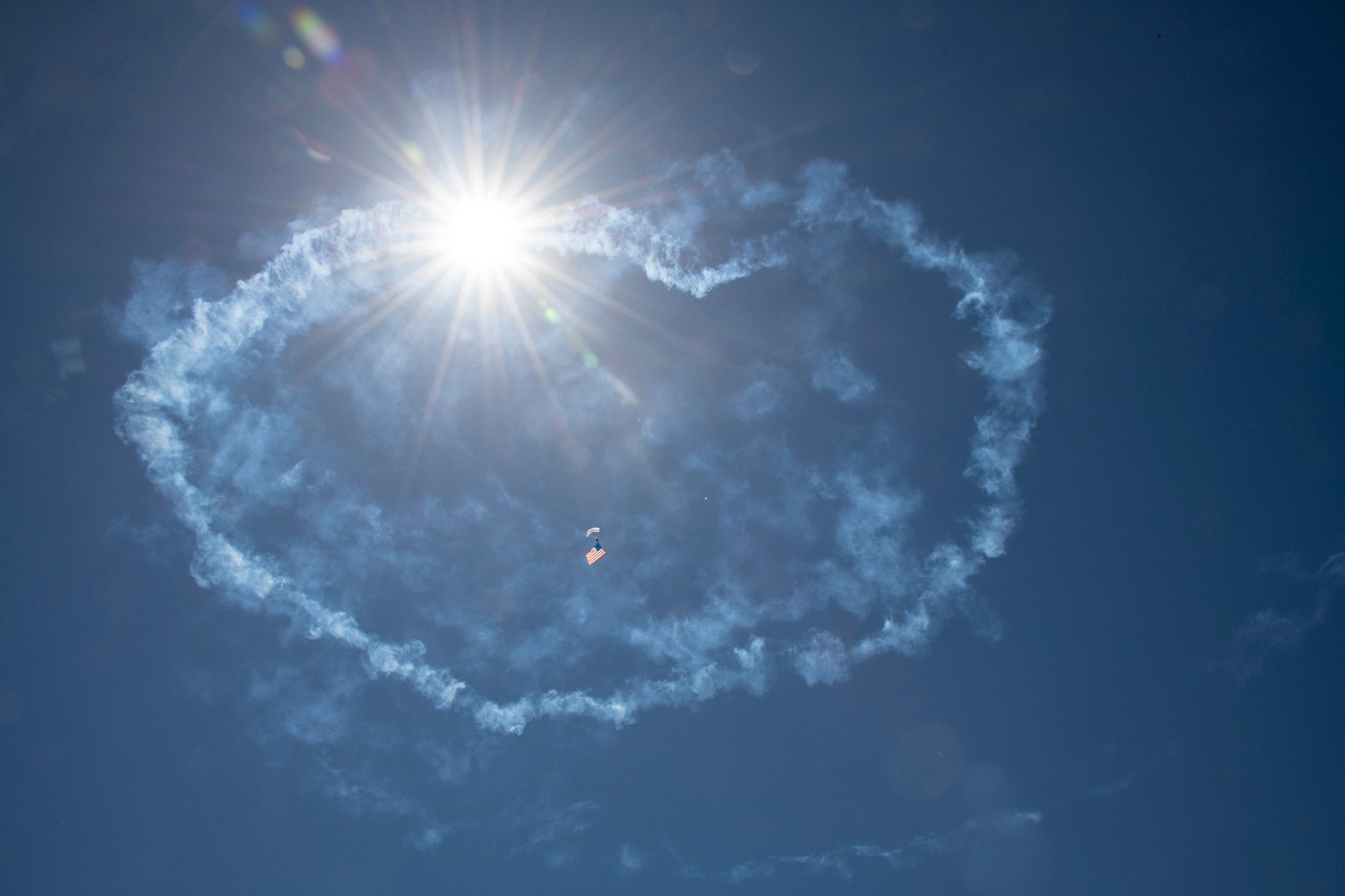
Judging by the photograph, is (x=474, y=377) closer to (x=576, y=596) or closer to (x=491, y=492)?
(x=491, y=492)

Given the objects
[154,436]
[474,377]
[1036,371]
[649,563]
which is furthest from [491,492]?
[1036,371]

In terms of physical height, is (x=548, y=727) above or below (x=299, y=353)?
below

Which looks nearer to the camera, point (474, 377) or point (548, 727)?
point (474, 377)

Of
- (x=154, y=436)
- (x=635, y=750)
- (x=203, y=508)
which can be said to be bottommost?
(x=635, y=750)

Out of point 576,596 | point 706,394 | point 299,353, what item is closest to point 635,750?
point 576,596

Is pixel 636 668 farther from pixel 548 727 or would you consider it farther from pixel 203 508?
pixel 203 508

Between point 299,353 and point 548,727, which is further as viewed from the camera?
point 548,727

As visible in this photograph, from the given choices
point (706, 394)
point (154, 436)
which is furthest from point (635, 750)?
point (154, 436)

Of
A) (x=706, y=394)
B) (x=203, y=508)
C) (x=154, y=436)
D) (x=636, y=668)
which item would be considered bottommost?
(x=636, y=668)

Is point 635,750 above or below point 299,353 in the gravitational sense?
below
